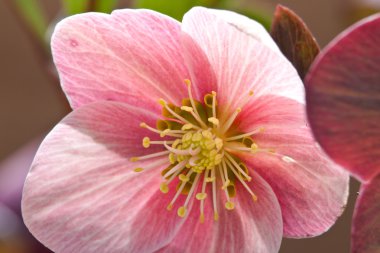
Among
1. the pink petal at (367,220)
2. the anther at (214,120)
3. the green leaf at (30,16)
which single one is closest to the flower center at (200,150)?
the anther at (214,120)

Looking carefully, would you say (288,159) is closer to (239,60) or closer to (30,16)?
(239,60)

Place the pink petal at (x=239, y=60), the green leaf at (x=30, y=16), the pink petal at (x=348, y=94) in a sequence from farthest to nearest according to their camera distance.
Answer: the green leaf at (x=30, y=16), the pink petal at (x=239, y=60), the pink petal at (x=348, y=94)

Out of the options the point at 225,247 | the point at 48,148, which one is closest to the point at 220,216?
the point at 225,247

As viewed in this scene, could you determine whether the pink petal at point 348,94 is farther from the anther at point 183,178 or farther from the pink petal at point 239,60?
the anther at point 183,178

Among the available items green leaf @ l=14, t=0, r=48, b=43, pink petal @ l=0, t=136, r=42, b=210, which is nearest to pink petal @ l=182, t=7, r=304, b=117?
green leaf @ l=14, t=0, r=48, b=43

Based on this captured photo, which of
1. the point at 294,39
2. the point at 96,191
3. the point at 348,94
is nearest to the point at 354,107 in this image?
the point at 348,94

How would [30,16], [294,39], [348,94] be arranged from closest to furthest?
[348,94]
[294,39]
[30,16]

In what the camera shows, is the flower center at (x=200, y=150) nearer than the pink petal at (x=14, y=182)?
Yes

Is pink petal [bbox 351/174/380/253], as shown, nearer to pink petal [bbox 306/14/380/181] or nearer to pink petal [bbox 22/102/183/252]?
pink petal [bbox 306/14/380/181]
